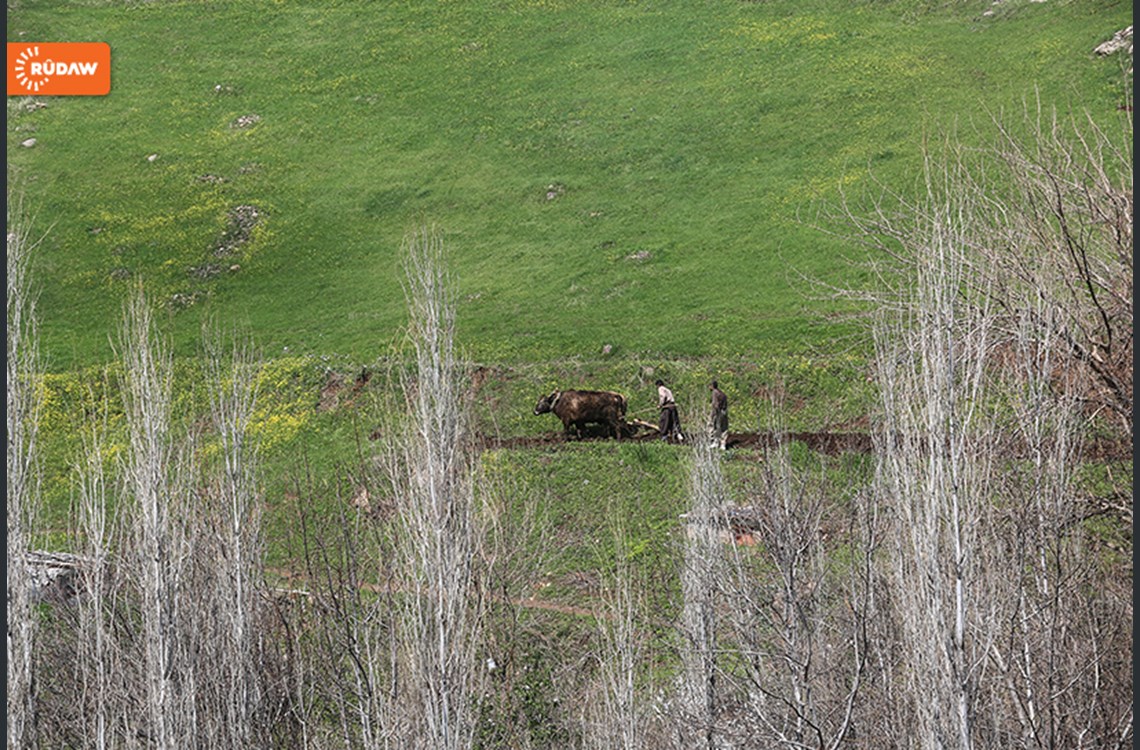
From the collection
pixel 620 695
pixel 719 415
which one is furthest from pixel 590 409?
pixel 620 695

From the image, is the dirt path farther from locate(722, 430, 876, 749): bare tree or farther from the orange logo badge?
the orange logo badge

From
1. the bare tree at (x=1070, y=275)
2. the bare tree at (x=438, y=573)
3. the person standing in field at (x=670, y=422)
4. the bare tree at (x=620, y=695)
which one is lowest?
the bare tree at (x=620, y=695)

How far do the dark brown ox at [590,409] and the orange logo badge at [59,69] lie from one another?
152 ft

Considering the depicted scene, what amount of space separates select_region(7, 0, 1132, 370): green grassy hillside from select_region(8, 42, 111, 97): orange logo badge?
105cm

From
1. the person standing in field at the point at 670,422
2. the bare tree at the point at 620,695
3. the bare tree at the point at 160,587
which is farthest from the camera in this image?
the person standing in field at the point at 670,422

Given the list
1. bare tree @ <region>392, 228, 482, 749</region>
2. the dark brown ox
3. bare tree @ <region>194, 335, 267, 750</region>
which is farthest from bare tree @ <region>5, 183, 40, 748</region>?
the dark brown ox

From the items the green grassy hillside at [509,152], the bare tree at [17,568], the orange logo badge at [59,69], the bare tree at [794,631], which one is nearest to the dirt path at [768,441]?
the bare tree at [794,631]

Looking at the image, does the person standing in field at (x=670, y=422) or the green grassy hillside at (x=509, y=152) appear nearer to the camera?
the person standing in field at (x=670, y=422)

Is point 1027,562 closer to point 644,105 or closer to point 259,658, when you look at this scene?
point 259,658

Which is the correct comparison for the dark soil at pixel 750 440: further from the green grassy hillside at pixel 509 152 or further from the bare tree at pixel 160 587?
the bare tree at pixel 160 587

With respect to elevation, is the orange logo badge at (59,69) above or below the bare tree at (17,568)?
above

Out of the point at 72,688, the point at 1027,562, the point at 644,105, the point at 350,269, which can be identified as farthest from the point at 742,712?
the point at 644,105

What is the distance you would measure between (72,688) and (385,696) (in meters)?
7.20

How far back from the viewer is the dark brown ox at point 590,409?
1305 inches
